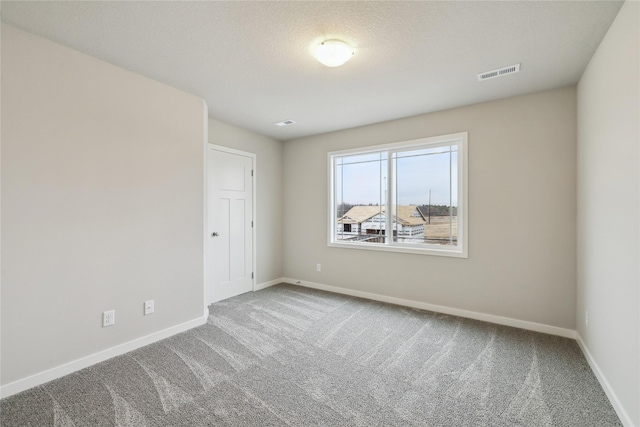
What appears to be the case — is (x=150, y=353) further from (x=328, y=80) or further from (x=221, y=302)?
(x=328, y=80)

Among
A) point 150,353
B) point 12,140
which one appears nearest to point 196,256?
point 150,353

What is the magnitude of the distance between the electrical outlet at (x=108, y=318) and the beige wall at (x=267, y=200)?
227cm

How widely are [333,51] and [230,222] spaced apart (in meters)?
2.87

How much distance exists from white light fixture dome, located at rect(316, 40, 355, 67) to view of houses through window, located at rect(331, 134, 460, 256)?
200cm

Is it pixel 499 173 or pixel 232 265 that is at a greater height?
pixel 499 173

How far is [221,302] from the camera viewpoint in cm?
399

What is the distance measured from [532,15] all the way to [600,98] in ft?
2.99

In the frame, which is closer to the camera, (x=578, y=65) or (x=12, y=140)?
(x=12, y=140)

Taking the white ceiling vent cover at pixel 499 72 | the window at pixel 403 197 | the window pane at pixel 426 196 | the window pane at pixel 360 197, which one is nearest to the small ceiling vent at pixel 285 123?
the window at pixel 403 197

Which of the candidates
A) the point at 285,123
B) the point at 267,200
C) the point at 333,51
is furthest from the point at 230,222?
the point at 333,51

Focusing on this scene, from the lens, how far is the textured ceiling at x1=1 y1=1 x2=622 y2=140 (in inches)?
72.0

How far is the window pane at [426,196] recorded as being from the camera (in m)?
3.64

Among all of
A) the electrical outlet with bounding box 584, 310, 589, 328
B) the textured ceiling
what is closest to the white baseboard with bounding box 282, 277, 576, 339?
the electrical outlet with bounding box 584, 310, 589, 328

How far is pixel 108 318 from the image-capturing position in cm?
250
